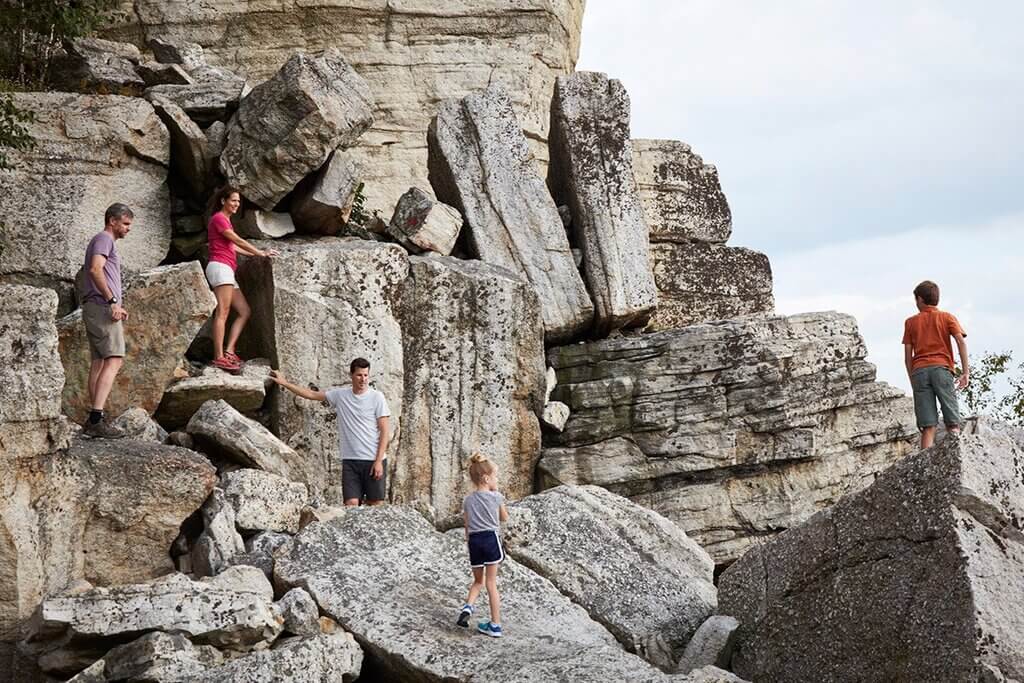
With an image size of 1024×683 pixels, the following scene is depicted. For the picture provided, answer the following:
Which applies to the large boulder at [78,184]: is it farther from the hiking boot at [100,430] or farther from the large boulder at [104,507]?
the large boulder at [104,507]

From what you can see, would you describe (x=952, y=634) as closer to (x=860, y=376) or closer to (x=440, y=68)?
(x=860, y=376)

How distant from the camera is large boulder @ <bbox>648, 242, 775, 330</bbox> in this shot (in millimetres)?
20844

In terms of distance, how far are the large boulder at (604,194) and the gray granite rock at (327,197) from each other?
284cm

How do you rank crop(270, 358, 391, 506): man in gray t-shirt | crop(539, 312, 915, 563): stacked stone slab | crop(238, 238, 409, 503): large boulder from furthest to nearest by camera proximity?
1. crop(539, 312, 915, 563): stacked stone slab
2. crop(238, 238, 409, 503): large boulder
3. crop(270, 358, 391, 506): man in gray t-shirt

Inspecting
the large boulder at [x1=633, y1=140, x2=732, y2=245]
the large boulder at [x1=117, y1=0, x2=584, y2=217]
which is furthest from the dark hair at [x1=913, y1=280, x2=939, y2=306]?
the large boulder at [x1=117, y1=0, x2=584, y2=217]

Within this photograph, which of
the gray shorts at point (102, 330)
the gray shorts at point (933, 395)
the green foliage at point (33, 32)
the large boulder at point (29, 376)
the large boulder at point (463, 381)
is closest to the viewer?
the large boulder at point (29, 376)

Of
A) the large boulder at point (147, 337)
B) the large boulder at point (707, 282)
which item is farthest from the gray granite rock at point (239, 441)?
the large boulder at point (707, 282)

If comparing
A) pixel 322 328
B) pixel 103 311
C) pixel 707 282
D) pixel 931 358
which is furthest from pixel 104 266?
pixel 707 282

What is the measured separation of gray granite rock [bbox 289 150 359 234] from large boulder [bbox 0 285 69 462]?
512 centimetres

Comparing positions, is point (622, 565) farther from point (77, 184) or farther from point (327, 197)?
point (77, 184)

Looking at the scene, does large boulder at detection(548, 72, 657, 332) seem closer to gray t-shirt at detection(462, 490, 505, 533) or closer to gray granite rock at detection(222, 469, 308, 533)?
gray granite rock at detection(222, 469, 308, 533)

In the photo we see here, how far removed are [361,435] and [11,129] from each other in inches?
231

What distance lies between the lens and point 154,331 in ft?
53.6

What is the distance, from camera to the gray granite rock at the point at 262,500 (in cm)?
1408
